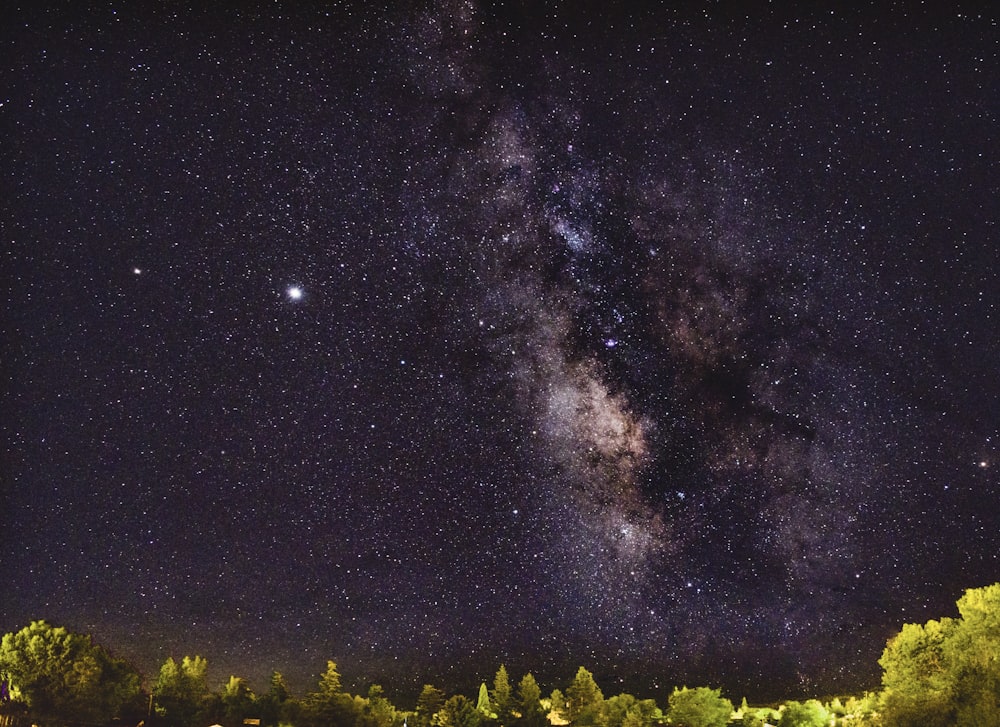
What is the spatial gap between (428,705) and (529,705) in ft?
18.8

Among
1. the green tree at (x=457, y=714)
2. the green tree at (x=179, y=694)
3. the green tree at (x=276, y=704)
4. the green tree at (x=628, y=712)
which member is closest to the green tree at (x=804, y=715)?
the green tree at (x=628, y=712)

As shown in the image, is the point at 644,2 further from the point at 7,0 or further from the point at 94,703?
the point at 94,703

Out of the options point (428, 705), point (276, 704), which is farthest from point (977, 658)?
point (276, 704)

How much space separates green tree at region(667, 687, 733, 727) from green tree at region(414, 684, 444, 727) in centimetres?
1437

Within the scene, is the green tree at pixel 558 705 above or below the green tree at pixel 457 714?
above

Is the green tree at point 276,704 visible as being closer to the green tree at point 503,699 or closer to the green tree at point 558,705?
the green tree at point 503,699

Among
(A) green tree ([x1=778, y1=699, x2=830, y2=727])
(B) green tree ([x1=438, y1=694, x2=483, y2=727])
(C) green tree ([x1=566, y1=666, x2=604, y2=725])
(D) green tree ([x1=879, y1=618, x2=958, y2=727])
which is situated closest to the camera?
(D) green tree ([x1=879, y1=618, x2=958, y2=727])

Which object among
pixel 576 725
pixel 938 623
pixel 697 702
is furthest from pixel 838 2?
pixel 697 702

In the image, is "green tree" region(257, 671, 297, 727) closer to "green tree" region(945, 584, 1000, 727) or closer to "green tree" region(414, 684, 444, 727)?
"green tree" region(414, 684, 444, 727)

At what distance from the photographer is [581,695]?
42.8m

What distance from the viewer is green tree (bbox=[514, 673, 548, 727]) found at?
38675 millimetres

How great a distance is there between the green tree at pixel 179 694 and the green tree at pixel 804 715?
33.6 metres

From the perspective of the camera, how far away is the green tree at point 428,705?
38219 millimetres

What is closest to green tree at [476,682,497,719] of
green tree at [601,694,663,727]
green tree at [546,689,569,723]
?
green tree at [546,689,569,723]
